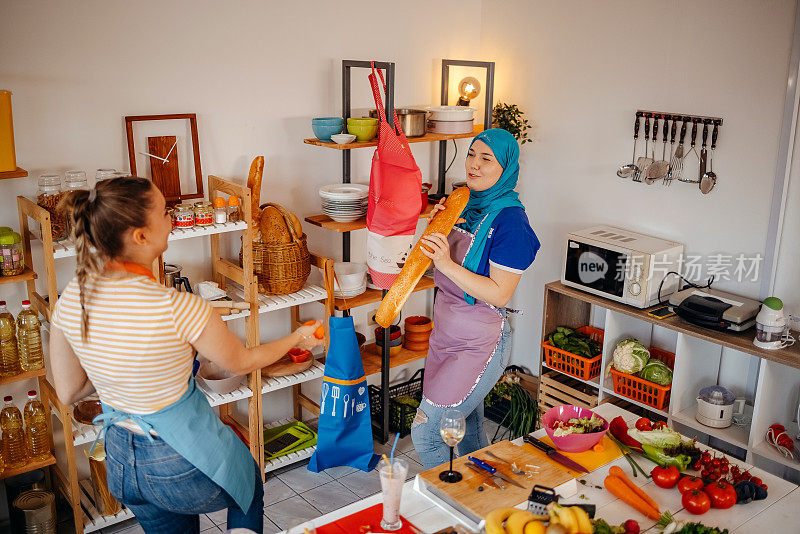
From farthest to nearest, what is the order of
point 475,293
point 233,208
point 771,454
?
point 233,208 → point 771,454 → point 475,293

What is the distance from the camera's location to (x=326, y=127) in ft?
11.3

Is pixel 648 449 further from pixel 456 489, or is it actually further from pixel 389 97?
pixel 389 97

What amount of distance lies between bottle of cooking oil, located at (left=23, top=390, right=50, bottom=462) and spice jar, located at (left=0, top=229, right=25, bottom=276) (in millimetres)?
537

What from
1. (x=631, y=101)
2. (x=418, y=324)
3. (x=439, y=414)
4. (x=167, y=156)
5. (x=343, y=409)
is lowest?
(x=343, y=409)

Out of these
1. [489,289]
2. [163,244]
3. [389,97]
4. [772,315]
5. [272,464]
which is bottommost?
[272,464]

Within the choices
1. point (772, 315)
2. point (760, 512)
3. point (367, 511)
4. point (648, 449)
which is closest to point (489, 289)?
point (648, 449)

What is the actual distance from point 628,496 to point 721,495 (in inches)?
10.2

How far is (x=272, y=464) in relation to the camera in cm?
361

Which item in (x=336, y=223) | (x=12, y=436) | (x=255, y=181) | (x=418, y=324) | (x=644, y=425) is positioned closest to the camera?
(x=644, y=425)

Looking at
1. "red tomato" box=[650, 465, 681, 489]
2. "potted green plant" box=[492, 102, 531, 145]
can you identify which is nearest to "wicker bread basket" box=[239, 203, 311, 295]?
"potted green plant" box=[492, 102, 531, 145]

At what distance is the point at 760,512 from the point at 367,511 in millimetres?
1106

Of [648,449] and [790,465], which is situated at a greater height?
[648,449]

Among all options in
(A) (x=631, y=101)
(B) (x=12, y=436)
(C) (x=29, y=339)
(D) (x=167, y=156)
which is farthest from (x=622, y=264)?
(B) (x=12, y=436)

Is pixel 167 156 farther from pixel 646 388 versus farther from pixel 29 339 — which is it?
pixel 646 388
